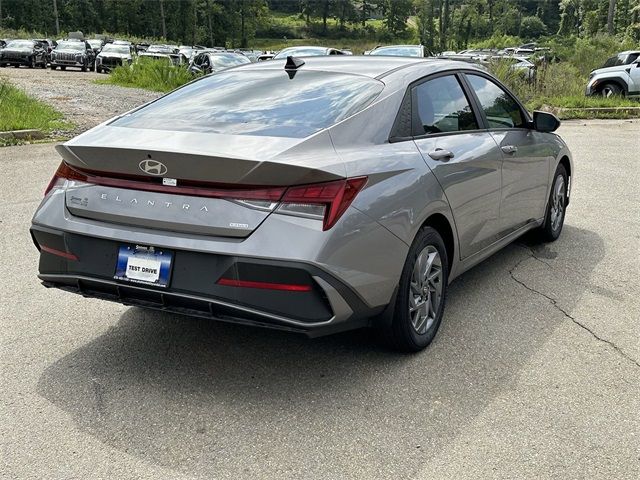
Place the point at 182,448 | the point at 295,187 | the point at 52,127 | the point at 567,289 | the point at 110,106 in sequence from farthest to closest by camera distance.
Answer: the point at 110,106, the point at 52,127, the point at 567,289, the point at 295,187, the point at 182,448

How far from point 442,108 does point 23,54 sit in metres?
40.6


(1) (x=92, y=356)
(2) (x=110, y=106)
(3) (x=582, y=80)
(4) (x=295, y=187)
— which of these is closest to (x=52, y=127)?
(2) (x=110, y=106)

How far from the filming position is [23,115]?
12617 mm

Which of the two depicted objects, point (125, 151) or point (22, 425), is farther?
point (125, 151)

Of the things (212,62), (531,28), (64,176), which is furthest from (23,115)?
(531,28)

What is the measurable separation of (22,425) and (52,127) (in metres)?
10.4

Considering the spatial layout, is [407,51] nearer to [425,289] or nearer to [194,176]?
[425,289]

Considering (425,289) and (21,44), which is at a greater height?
(21,44)

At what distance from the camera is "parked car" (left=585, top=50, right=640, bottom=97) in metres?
22.1

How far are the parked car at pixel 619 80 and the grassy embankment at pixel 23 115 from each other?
16.5 meters

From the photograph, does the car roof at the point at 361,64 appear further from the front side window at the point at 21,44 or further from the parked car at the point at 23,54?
the front side window at the point at 21,44

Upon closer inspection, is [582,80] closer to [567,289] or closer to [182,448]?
[567,289]

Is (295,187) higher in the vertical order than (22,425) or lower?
higher

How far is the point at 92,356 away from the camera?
387cm
